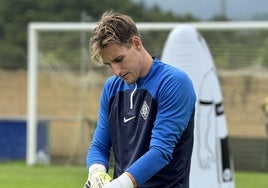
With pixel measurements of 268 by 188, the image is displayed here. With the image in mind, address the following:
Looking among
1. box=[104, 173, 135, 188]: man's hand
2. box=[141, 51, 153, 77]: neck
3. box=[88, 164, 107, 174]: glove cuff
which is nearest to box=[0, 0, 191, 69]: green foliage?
box=[88, 164, 107, 174]: glove cuff

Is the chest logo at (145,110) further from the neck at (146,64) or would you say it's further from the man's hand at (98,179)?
the man's hand at (98,179)

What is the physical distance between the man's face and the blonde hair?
3 centimetres

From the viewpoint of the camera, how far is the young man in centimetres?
368

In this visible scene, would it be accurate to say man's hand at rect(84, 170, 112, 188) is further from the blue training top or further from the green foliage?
the green foliage

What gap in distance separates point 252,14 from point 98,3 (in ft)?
16.2

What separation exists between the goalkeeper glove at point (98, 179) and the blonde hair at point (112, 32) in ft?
1.98

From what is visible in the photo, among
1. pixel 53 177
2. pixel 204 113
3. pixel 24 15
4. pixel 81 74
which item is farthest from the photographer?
pixel 24 15

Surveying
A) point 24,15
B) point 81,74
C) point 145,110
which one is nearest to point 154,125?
point 145,110

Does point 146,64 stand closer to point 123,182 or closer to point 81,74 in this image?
point 123,182

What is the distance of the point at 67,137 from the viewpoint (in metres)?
17.8

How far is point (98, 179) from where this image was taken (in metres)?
3.87

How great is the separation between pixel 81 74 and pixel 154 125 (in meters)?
14.0

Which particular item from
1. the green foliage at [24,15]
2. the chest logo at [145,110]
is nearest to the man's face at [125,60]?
the chest logo at [145,110]

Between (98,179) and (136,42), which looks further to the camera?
(98,179)
